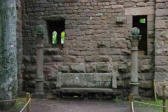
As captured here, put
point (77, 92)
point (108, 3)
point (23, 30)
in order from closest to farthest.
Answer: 1. point (77, 92)
2. point (108, 3)
3. point (23, 30)

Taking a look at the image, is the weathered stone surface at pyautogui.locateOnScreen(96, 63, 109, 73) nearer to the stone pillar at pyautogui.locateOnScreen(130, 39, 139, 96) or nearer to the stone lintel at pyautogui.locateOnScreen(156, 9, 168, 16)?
the stone pillar at pyautogui.locateOnScreen(130, 39, 139, 96)

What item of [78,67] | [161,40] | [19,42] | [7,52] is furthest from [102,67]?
[7,52]

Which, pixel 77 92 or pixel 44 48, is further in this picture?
pixel 44 48

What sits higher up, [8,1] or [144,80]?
[8,1]

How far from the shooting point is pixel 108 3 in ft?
24.4

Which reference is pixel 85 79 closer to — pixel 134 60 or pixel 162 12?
pixel 134 60

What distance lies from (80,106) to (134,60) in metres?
2.02

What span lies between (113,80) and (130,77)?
1.74 ft

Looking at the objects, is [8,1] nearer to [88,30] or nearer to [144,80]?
[88,30]

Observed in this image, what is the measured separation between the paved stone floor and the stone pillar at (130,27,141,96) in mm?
538

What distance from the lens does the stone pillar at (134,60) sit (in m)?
6.64

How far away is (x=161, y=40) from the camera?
689cm

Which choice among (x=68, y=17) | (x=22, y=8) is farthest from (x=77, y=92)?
(x=22, y=8)

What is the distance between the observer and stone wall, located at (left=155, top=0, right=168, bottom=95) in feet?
22.2
